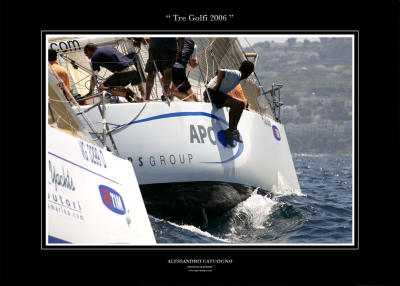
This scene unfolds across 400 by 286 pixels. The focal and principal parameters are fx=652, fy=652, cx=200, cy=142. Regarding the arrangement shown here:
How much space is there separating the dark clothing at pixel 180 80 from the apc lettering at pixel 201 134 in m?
0.81

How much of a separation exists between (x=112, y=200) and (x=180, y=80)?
3.79m

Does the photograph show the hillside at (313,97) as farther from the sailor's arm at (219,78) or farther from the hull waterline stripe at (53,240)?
the hull waterline stripe at (53,240)

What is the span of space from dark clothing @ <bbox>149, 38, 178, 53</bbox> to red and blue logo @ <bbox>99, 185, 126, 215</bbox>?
9.21 ft

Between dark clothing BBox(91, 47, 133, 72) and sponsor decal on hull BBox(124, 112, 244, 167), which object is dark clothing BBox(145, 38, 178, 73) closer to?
dark clothing BBox(91, 47, 133, 72)

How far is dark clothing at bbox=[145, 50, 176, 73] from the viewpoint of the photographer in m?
7.29

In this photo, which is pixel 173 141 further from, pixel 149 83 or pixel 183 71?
pixel 183 71

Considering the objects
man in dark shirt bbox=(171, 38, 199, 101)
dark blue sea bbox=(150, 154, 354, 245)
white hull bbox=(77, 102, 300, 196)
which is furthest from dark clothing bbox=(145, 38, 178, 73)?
dark blue sea bbox=(150, 154, 354, 245)

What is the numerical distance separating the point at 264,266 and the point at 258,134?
4.18m

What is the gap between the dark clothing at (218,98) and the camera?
765 cm

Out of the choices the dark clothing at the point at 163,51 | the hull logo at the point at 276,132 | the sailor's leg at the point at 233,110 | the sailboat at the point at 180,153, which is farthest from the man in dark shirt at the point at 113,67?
the hull logo at the point at 276,132

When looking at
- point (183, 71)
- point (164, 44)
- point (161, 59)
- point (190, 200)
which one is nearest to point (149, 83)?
point (161, 59)
